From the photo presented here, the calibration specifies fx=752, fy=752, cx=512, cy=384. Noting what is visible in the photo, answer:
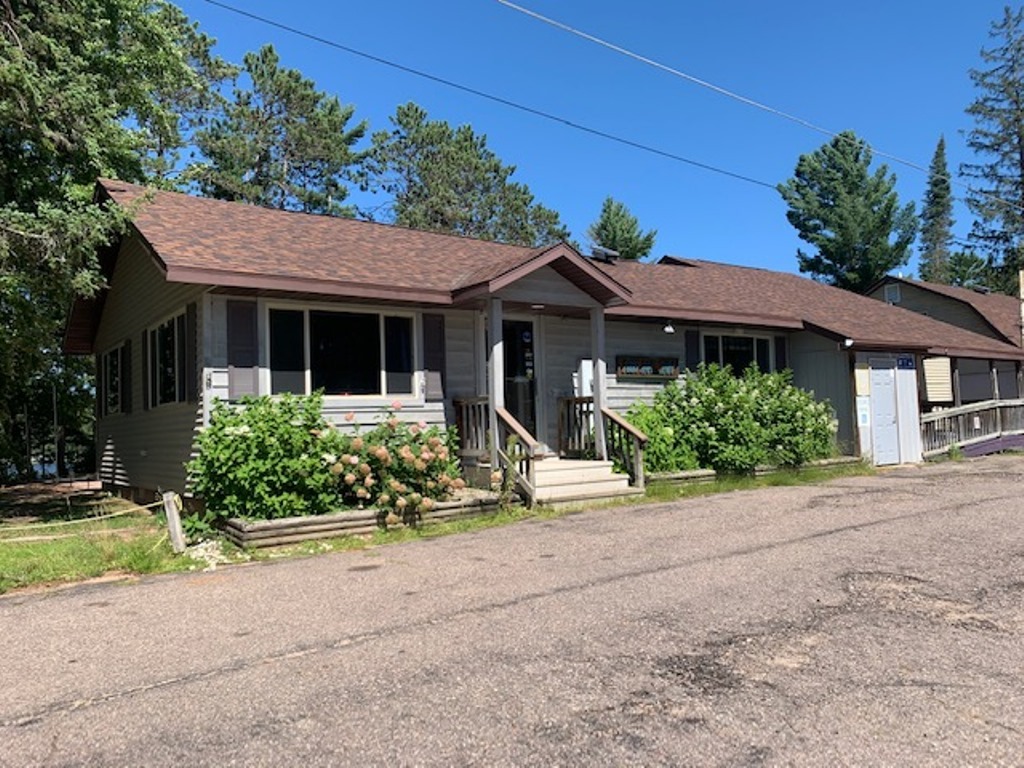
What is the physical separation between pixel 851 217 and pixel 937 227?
1348 inches

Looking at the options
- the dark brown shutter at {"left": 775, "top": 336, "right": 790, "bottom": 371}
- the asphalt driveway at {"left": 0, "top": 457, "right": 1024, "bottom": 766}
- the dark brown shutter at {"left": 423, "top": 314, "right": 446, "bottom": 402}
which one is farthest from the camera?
the dark brown shutter at {"left": 775, "top": 336, "right": 790, "bottom": 371}

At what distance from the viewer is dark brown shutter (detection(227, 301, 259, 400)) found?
9.20m

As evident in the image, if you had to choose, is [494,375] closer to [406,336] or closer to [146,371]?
[406,336]

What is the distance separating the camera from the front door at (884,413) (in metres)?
14.6

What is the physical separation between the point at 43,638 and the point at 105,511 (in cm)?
735

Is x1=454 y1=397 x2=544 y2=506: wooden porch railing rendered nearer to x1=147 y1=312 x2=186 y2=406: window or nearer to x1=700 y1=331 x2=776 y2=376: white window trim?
x1=147 y1=312 x2=186 y2=406: window

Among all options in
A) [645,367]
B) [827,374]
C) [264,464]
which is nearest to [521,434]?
[264,464]

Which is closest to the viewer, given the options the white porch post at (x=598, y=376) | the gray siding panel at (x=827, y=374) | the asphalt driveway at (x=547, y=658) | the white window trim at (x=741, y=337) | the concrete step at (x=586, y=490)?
the asphalt driveway at (x=547, y=658)

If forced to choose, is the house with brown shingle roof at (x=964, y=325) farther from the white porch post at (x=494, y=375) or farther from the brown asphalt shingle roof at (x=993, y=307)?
the white porch post at (x=494, y=375)

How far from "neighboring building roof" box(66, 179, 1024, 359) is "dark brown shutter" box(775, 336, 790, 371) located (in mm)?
477

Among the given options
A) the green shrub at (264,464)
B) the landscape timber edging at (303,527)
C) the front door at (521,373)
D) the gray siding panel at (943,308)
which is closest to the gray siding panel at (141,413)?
the green shrub at (264,464)

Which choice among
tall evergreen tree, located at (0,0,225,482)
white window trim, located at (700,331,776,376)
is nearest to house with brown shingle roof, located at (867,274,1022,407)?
white window trim, located at (700,331,776,376)

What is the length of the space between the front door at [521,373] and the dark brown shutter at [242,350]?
3.97 metres

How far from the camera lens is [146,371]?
1195 centimetres
